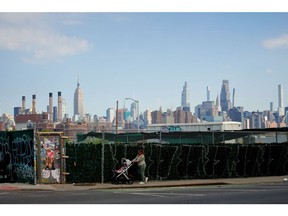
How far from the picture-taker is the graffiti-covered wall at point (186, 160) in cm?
2550

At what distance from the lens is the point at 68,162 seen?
25.1m

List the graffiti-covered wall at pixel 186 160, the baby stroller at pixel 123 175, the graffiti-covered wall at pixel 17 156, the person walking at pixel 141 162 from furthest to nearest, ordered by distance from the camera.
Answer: the person walking at pixel 141 162
the graffiti-covered wall at pixel 186 160
the baby stroller at pixel 123 175
the graffiti-covered wall at pixel 17 156

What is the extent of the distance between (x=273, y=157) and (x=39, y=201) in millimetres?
20147

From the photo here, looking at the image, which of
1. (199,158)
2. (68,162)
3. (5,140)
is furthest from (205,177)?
(5,140)

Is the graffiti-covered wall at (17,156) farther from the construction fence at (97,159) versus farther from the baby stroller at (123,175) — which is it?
the baby stroller at (123,175)

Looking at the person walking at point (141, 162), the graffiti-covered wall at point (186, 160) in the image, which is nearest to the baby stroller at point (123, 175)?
the person walking at point (141, 162)

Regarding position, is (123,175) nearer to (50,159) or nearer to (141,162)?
(141,162)

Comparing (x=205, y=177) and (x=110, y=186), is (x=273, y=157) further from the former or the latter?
(x=110, y=186)

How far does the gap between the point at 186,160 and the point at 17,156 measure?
8.68m

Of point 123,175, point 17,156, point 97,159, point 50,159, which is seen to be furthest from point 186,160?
point 17,156

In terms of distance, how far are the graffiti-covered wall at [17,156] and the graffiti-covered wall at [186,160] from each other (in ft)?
5.55

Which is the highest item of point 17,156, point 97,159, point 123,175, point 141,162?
point 17,156

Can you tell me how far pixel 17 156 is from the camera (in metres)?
25.6

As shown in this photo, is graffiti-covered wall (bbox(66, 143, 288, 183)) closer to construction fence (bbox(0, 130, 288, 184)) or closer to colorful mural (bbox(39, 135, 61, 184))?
construction fence (bbox(0, 130, 288, 184))
